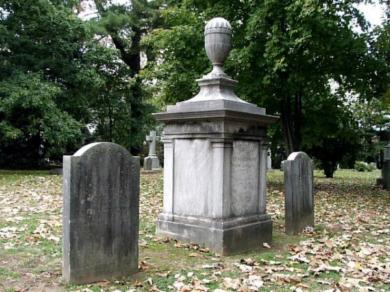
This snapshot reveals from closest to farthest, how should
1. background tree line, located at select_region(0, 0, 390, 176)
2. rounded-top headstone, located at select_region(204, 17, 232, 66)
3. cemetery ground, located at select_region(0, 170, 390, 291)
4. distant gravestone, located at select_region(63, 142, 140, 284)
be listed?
distant gravestone, located at select_region(63, 142, 140, 284) < cemetery ground, located at select_region(0, 170, 390, 291) < rounded-top headstone, located at select_region(204, 17, 232, 66) < background tree line, located at select_region(0, 0, 390, 176)

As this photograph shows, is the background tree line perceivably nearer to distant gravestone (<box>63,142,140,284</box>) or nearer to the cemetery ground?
the cemetery ground

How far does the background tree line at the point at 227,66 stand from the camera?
1280 centimetres

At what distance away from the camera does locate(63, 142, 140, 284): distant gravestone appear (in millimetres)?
4648

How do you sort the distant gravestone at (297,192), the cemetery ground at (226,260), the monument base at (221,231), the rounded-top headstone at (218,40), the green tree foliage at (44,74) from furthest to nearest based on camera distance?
the green tree foliage at (44,74) < the distant gravestone at (297,192) < the rounded-top headstone at (218,40) < the monument base at (221,231) < the cemetery ground at (226,260)

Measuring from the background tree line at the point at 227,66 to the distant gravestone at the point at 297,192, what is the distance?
479 cm

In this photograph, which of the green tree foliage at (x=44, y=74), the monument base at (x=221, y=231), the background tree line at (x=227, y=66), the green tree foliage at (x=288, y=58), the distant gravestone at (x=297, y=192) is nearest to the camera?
the monument base at (x=221, y=231)

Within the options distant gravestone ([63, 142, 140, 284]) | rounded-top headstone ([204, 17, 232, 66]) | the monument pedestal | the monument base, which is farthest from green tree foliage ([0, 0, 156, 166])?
Result: distant gravestone ([63, 142, 140, 284])

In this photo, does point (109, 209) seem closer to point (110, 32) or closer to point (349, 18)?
point (349, 18)

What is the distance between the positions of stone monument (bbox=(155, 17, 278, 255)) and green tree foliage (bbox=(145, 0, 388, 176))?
18.3 ft

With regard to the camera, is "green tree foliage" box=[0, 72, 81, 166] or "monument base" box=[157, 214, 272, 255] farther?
"green tree foliage" box=[0, 72, 81, 166]

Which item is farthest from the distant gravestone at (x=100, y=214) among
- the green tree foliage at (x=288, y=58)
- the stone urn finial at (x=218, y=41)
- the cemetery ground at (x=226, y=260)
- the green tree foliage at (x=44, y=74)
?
the green tree foliage at (x=44, y=74)

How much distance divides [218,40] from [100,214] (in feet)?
10.6

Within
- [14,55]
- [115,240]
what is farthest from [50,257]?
[14,55]

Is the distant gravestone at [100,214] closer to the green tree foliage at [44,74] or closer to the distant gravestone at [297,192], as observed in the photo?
the distant gravestone at [297,192]
